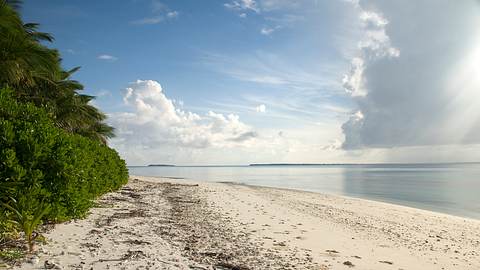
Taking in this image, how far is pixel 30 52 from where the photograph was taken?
463 inches

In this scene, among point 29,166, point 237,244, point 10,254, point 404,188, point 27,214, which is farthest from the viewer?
point 404,188

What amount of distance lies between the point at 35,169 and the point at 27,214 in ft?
3.24

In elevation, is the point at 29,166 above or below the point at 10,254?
above

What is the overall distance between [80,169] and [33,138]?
5.96 ft

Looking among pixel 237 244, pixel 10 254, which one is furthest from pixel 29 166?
pixel 237 244

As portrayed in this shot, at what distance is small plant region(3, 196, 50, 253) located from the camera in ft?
18.5

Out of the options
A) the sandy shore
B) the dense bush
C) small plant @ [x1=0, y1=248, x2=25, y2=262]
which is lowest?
the sandy shore

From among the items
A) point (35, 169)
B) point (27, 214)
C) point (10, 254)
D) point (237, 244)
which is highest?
point (35, 169)

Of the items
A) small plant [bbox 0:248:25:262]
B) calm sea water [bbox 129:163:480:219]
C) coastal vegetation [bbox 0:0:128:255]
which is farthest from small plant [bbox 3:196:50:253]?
calm sea water [bbox 129:163:480:219]

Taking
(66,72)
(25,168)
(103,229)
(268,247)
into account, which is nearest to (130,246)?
(103,229)

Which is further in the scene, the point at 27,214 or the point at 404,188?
the point at 404,188

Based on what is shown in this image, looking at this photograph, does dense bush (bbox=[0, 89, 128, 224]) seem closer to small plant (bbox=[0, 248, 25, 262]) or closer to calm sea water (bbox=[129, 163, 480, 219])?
small plant (bbox=[0, 248, 25, 262])

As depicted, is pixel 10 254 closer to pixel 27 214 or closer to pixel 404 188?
pixel 27 214

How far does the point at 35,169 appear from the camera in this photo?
22.0ft
